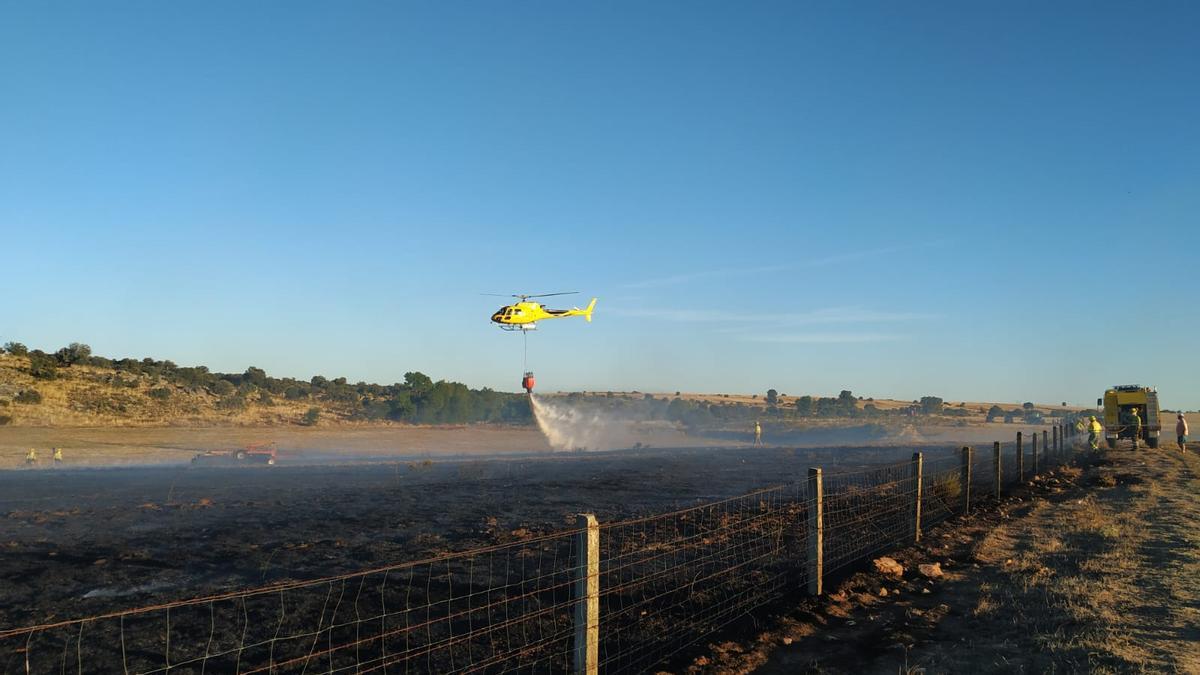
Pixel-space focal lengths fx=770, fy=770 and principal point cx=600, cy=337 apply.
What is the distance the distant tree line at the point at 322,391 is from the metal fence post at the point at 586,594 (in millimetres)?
58619

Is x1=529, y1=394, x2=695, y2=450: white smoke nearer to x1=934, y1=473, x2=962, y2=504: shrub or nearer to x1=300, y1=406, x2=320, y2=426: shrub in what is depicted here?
x1=300, y1=406, x2=320, y2=426: shrub

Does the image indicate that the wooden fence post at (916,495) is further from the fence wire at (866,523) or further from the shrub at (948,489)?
the shrub at (948,489)

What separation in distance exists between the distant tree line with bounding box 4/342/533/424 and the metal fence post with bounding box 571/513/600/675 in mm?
58619

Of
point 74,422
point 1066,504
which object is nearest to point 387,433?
point 74,422

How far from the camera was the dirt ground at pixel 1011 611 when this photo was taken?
7.39m

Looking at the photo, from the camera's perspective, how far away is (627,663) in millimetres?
8117

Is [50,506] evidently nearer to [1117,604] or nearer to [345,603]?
[345,603]

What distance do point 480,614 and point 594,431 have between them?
65.3m

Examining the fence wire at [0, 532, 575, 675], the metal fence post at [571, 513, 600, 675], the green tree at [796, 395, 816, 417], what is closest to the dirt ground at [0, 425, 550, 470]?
the fence wire at [0, 532, 575, 675]

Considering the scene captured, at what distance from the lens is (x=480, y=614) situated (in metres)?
10.1

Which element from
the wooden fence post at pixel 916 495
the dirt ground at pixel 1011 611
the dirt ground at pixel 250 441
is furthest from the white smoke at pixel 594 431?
the dirt ground at pixel 1011 611

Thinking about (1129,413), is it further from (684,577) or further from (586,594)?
(586,594)

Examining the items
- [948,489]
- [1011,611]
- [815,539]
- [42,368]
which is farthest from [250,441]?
[1011,611]

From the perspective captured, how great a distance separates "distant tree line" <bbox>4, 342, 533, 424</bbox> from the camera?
59.5m
